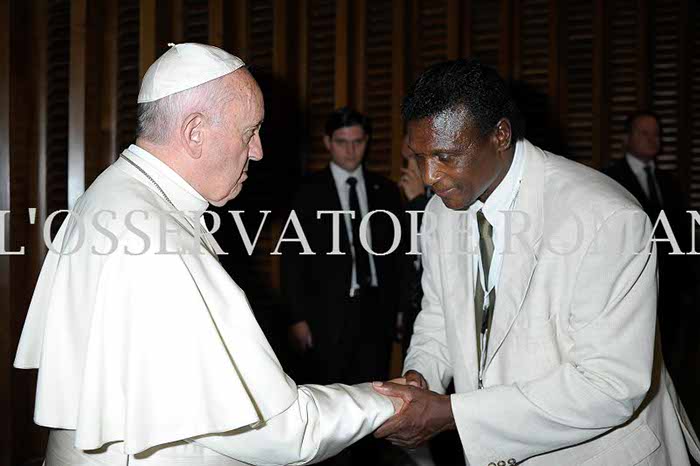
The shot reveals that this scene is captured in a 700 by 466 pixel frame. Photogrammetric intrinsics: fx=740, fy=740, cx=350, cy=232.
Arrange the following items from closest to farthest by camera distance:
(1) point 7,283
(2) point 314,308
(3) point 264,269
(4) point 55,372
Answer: (4) point 55,372 < (1) point 7,283 < (2) point 314,308 < (3) point 264,269

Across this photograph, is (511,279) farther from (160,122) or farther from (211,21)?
(211,21)

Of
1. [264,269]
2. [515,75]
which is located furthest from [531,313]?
[515,75]

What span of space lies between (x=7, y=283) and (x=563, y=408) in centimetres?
304

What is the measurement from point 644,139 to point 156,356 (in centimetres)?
408

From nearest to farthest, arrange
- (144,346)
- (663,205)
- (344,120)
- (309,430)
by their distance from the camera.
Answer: (144,346) → (309,430) → (344,120) → (663,205)

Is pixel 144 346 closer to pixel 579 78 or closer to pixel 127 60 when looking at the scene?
pixel 127 60

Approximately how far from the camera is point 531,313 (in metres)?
1.89

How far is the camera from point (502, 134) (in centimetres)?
199

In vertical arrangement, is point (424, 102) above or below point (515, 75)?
below

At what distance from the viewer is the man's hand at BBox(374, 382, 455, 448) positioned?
2.06 meters

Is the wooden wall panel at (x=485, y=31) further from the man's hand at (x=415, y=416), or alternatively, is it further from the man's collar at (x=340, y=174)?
the man's hand at (x=415, y=416)

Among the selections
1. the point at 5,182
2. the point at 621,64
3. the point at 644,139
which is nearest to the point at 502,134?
the point at 5,182

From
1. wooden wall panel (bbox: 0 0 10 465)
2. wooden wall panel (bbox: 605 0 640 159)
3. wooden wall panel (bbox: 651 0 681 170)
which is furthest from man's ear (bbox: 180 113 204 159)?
wooden wall panel (bbox: 651 0 681 170)

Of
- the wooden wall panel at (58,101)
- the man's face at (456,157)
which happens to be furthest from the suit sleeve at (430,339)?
the wooden wall panel at (58,101)
